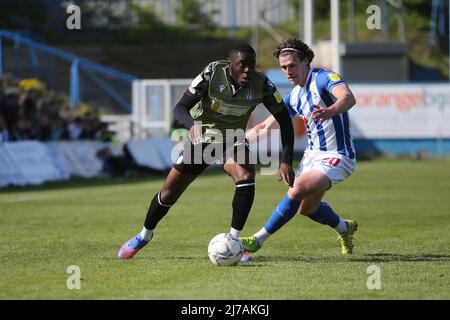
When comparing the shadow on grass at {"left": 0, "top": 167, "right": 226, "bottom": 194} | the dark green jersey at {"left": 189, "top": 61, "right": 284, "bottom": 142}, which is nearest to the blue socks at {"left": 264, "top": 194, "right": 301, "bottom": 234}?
the dark green jersey at {"left": 189, "top": 61, "right": 284, "bottom": 142}

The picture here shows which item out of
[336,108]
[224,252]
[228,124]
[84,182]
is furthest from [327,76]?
[84,182]

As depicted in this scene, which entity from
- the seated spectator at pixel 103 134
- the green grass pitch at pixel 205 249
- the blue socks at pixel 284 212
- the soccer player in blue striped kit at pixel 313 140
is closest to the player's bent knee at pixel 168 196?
the green grass pitch at pixel 205 249

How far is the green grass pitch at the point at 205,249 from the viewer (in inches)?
328

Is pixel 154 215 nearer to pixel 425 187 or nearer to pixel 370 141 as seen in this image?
pixel 425 187

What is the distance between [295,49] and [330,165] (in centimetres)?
122

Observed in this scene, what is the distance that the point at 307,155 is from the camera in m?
10.6

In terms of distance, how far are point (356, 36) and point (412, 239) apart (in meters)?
33.7

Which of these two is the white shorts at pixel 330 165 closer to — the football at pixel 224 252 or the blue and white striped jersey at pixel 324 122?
the blue and white striped jersey at pixel 324 122

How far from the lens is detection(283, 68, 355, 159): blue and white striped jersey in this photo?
10336 millimetres

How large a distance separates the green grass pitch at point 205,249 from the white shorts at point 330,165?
0.87 metres

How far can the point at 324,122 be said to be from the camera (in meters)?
10.4

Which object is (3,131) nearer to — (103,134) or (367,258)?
(103,134)

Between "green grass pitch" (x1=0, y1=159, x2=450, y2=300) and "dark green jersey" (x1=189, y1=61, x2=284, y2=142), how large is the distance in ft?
4.61
